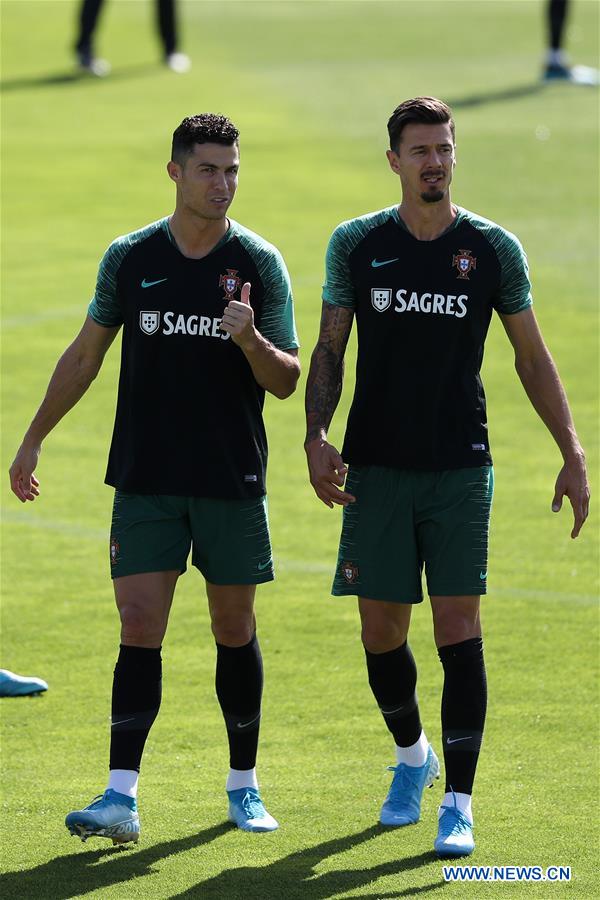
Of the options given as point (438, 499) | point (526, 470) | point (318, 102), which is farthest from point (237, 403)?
point (318, 102)

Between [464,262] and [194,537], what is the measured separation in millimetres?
1292

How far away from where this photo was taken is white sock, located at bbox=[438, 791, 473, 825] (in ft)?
18.9

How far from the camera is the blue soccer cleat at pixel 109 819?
555 centimetres

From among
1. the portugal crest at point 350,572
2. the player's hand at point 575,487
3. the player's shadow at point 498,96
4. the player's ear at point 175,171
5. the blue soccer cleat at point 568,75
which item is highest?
the blue soccer cleat at point 568,75

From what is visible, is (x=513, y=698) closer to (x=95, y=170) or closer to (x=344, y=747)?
(x=344, y=747)

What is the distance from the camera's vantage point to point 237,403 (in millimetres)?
5910

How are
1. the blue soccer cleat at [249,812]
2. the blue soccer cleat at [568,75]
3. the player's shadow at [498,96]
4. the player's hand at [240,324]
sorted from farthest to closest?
the blue soccer cleat at [568,75] → the player's shadow at [498,96] → the blue soccer cleat at [249,812] → the player's hand at [240,324]

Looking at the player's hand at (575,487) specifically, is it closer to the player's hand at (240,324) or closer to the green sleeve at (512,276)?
the green sleeve at (512,276)

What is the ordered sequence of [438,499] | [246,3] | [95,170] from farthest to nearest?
[246,3] → [95,170] → [438,499]

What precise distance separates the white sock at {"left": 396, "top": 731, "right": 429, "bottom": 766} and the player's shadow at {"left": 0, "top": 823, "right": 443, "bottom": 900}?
41 centimetres

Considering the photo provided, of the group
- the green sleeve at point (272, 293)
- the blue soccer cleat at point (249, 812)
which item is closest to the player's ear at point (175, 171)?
the green sleeve at point (272, 293)

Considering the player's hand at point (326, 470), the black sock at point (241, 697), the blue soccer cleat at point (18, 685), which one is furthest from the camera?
the blue soccer cleat at point (18, 685)

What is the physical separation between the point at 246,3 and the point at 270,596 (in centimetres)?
2831

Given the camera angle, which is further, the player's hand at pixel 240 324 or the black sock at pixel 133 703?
the black sock at pixel 133 703
